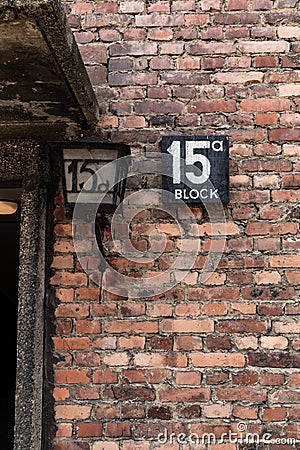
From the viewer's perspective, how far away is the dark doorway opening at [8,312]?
4.89 meters

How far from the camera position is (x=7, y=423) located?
6410mm

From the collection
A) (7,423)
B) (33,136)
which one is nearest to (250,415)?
(33,136)

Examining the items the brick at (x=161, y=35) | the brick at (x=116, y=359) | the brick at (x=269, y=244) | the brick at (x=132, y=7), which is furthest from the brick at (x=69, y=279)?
the brick at (x=132, y=7)

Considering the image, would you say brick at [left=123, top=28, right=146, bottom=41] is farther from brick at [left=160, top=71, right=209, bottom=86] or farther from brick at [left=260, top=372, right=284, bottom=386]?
brick at [left=260, top=372, right=284, bottom=386]

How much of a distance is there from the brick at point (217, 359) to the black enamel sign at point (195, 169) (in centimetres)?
68

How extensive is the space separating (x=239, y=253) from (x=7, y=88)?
122 cm

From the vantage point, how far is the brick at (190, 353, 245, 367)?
2.63 meters

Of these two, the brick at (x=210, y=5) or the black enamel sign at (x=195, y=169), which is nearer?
the black enamel sign at (x=195, y=169)

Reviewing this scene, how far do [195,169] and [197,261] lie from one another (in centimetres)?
42

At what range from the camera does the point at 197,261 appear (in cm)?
271

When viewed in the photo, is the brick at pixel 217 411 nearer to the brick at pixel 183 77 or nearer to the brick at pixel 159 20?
the brick at pixel 183 77

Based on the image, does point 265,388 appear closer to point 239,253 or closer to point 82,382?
point 239,253

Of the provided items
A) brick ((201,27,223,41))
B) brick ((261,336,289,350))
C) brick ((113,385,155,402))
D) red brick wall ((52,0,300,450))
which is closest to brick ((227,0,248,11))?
red brick wall ((52,0,300,450))

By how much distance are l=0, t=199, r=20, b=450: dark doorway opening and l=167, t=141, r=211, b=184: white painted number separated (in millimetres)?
1465
